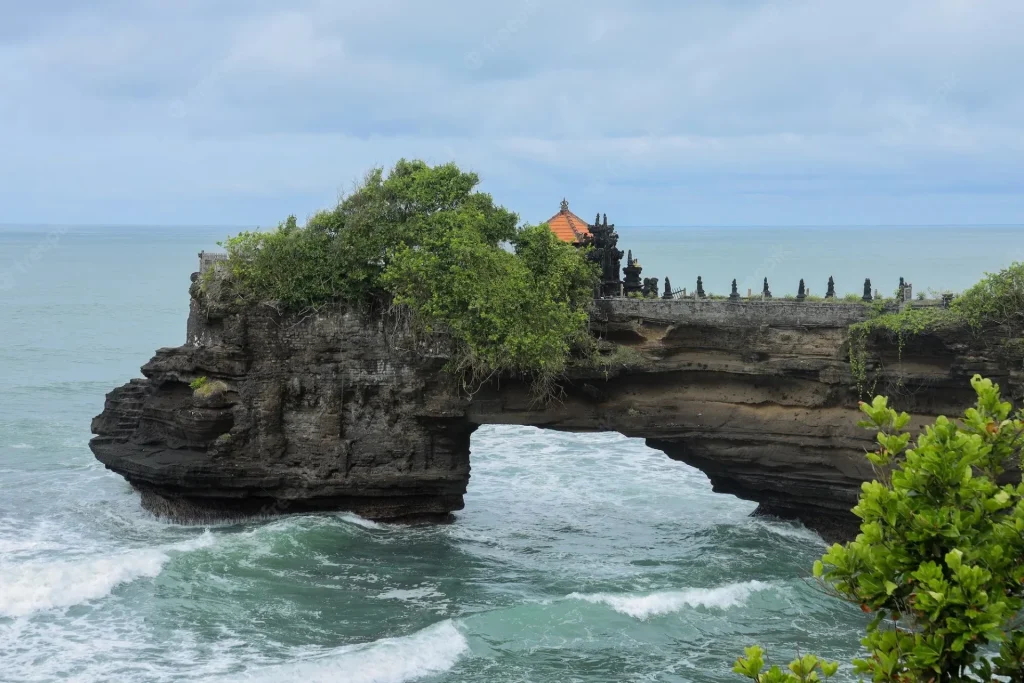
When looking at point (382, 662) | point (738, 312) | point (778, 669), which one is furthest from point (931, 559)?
point (738, 312)

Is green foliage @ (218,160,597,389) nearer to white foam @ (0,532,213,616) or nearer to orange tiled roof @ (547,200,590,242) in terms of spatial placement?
orange tiled roof @ (547,200,590,242)

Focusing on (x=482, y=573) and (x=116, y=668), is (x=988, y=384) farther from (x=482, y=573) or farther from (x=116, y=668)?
(x=482, y=573)

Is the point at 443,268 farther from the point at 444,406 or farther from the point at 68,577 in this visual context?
the point at 68,577

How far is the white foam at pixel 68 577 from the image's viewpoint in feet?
67.4

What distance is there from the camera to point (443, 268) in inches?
902

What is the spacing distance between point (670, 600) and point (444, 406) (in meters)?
6.13

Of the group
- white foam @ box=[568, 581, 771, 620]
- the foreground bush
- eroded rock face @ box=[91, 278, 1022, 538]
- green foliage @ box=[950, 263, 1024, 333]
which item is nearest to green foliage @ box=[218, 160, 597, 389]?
eroded rock face @ box=[91, 278, 1022, 538]

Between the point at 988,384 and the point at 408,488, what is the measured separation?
17.6 meters

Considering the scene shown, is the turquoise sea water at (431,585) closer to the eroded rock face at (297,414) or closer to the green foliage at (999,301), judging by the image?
the eroded rock face at (297,414)

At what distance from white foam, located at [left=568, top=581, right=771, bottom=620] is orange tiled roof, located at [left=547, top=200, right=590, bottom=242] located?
843 centimetres

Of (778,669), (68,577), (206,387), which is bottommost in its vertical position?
(68,577)

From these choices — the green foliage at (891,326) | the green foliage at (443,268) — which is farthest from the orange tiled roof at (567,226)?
the green foliage at (891,326)

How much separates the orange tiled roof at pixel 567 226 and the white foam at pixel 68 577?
11.0m

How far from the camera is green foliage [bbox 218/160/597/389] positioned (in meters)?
22.7
